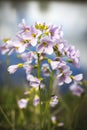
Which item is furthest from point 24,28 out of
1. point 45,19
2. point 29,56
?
point 45,19

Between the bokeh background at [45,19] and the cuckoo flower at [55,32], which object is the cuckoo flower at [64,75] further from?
Result: the bokeh background at [45,19]

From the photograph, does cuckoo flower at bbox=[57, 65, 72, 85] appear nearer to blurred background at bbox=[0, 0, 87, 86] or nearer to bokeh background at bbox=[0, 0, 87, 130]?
bokeh background at bbox=[0, 0, 87, 130]

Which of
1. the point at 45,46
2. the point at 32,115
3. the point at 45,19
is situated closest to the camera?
the point at 45,46

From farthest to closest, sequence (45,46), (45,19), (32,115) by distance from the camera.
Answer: (45,19)
(32,115)
(45,46)

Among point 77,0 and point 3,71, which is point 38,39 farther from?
point 77,0

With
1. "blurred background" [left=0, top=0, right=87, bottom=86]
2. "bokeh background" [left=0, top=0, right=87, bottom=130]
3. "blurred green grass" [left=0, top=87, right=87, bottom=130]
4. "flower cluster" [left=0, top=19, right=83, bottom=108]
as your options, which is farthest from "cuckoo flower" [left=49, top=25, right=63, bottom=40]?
"blurred background" [left=0, top=0, right=87, bottom=86]

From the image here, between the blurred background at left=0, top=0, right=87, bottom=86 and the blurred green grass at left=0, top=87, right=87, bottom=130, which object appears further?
the blurred background at left=0, top=0, right=87, bottom=86

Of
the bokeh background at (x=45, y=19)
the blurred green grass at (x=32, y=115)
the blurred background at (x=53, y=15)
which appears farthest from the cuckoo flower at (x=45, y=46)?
the blurred background at (x=53, y=15)

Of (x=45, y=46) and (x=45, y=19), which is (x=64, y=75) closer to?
(x=45, y=46)
